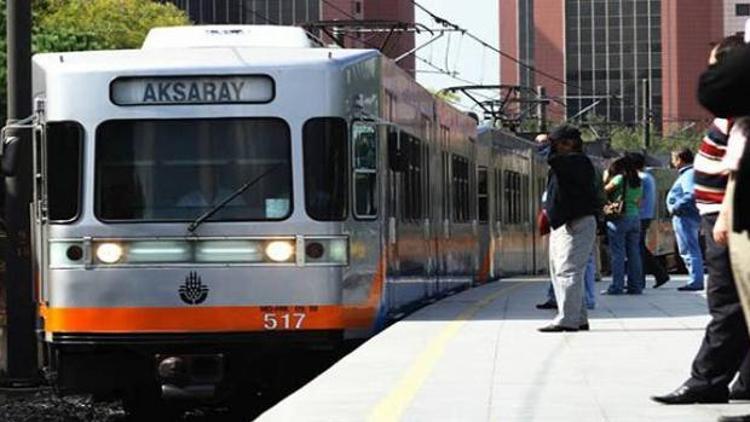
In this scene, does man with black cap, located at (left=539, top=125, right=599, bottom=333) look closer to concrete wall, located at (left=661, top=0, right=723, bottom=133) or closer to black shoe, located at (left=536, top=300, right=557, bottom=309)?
black shoe, located at (left=536, top=300, right=557, bottom=309)

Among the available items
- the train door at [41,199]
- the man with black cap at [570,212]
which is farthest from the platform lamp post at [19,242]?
the man with black cap at [570,212]

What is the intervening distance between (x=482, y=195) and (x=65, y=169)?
41.4 feet

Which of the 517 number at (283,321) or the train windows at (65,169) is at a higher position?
the train windows at (65,169)

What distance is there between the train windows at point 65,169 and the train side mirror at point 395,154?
2.80 meters

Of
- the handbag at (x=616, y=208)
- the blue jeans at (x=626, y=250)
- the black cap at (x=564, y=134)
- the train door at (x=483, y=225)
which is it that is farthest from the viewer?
the train door at (x=483, y=225)

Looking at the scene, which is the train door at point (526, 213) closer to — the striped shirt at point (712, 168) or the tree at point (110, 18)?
the tree at point (110, 18)

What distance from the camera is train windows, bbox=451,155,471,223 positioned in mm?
Answer: 19645

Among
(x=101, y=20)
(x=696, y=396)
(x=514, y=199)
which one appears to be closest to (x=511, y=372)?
(x=696, y=396)

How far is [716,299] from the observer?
8070 millimetres

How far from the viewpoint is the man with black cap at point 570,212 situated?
484 inches

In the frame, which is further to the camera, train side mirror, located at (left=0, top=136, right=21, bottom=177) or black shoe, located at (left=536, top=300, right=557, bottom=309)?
black shoe, located at (left=536, top=300, right=557, bottom=309)

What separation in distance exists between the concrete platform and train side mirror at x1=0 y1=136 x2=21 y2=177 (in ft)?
11.3

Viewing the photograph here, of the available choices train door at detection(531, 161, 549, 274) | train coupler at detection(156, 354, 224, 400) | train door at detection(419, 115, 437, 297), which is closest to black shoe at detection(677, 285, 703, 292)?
train door at detection(419, 115, 437, 297)

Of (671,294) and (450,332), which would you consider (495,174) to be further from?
(450,332)
